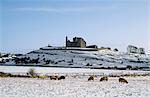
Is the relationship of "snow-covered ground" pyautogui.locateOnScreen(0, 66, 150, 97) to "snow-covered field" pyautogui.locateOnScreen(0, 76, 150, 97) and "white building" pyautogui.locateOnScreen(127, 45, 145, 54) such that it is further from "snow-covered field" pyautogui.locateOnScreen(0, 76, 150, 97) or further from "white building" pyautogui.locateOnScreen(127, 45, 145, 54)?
"white building" pyautogui.locateOnScreen(127, 45, 145, 54)

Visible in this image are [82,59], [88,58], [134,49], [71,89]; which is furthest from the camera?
[134,49]

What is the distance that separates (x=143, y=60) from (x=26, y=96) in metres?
86.6

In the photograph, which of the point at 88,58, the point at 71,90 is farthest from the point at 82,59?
the point at 71,90

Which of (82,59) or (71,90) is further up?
(71,90)

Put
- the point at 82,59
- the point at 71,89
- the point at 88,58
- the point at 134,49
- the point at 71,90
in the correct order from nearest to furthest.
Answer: the point at 71,90 → the point at 71,89 → the point at 82,59 → the point at 88,58 → the point at 134,49

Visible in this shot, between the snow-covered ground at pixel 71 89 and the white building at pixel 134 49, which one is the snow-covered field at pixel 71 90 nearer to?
the snow-covered ground at pixel 71 89

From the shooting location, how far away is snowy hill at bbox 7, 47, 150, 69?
321ft

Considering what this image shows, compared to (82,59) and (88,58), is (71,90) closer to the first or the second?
(82,59)

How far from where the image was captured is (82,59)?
104312 mm

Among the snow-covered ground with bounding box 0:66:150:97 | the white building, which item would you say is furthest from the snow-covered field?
the white building

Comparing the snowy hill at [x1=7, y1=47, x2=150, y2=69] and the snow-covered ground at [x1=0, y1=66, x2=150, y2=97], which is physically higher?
the snow-covered ground at [x1=0, y1=66, x2=150, y2=97]

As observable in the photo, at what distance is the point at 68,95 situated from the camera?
24.4 metres

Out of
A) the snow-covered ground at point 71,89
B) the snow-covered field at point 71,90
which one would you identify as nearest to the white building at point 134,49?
the snow-covered ground at point 71,89

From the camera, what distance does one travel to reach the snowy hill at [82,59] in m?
97.8
